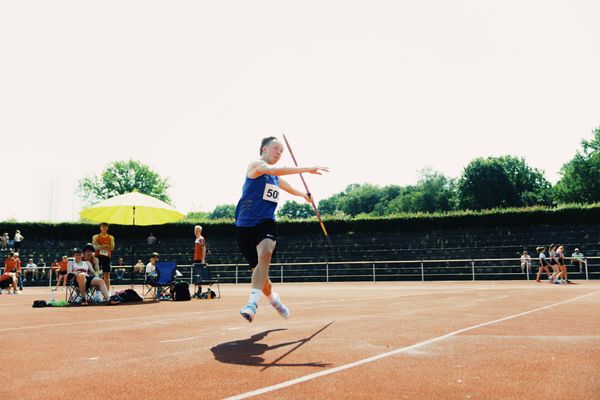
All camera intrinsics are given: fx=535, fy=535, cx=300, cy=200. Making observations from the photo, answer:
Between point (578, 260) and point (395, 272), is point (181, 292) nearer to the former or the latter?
point (395, 272)

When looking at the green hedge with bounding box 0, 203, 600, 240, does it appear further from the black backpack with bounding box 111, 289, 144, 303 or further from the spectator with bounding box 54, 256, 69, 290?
the black backpack with bounding box 111, 289, 144, 303

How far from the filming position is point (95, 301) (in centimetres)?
1238

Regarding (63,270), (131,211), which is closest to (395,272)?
(63,270)

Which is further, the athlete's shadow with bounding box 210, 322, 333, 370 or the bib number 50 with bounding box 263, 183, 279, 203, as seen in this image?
the bib number 50 with bounding box 263, 183, 279, 203

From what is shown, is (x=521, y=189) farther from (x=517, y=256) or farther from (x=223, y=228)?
→ (x=223, y=228)

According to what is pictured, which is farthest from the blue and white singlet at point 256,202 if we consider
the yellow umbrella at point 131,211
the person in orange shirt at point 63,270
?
the person in orange shirt at point 63,270

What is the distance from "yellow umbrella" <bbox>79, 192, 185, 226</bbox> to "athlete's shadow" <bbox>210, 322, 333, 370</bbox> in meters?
9.28

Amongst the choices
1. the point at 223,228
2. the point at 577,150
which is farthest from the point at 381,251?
the point at 577,150

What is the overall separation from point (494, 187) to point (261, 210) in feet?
219

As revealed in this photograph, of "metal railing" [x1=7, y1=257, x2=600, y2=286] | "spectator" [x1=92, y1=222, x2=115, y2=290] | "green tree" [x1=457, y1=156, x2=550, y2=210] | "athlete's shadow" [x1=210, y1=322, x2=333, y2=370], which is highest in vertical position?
"green tree" [x1=457, y1=156, x2=550, y2=210]

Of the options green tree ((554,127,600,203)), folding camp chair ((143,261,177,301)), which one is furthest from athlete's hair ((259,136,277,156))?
green tree ((554,127,600,203))

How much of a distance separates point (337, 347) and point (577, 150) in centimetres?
6925

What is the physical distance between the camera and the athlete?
5980mm

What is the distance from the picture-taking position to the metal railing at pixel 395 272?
27.8 m
